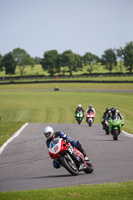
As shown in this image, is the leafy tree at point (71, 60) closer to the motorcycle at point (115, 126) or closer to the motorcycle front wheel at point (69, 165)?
the motorcycle at point (115, 126)

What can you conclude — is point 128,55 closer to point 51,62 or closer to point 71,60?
point 71,60

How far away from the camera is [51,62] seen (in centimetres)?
16588

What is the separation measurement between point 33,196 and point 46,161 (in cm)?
471

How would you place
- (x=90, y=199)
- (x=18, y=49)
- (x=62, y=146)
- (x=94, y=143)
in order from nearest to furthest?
1. (x=90, y=199)
2. (x=62, y=146)
3. (x=94, y=143)
4. (x=18, y=49)

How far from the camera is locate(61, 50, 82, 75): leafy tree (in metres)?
167

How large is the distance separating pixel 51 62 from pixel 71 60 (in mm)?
9037

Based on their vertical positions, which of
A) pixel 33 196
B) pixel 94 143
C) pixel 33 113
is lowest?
pixel 33 113

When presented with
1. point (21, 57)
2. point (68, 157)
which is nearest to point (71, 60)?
point (21, 57)

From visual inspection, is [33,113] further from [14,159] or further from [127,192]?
[127,192]

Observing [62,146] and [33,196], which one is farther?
[62,146]

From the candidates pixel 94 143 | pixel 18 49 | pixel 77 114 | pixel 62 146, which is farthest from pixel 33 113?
pixel 18 49

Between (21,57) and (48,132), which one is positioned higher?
(21,57)

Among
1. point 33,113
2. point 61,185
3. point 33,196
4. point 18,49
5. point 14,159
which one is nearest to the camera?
Answer: point 33,196

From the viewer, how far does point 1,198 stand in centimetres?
695
